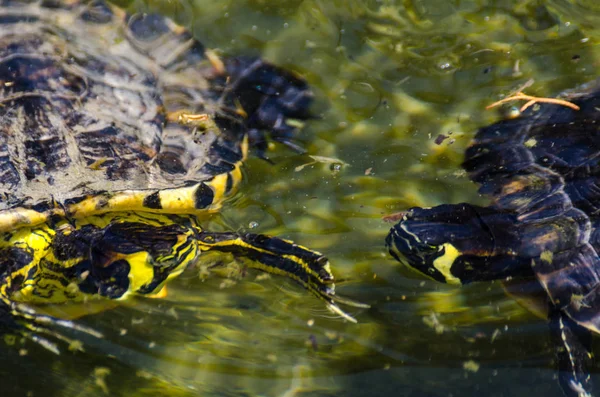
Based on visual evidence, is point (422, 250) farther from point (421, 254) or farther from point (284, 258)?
point (284, 258)

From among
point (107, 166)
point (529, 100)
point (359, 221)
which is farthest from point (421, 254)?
point (107, 166)

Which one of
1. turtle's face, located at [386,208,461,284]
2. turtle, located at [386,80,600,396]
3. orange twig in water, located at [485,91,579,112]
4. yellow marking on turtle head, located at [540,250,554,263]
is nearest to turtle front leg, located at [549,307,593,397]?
turtle, located at [386,80,600,396]

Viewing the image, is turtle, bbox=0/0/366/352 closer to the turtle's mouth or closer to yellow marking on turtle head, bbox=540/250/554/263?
the turtle's mouth

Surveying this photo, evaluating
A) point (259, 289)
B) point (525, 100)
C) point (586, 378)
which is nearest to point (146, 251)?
point (259, 289)

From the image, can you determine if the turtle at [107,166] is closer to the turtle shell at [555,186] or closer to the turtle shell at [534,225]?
the turtle shell at [534,225]

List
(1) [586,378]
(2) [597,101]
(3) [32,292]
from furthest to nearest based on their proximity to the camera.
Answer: (2) [597,101], (3) [32,292], (1) [586,378]

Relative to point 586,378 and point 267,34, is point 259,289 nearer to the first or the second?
point 586,378
